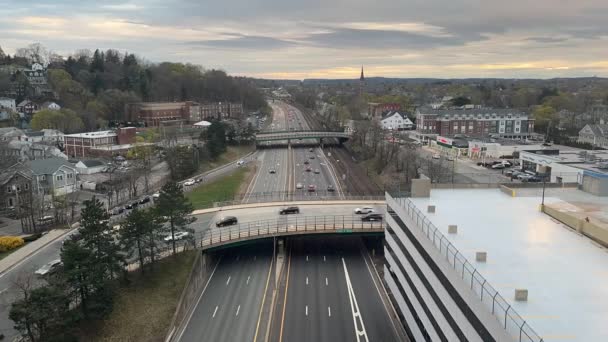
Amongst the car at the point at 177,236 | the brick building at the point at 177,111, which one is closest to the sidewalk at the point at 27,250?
the car at the point at 177,236

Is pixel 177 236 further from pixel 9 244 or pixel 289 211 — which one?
pixel 9 244

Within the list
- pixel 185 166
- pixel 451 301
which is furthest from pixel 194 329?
pixel 185 166

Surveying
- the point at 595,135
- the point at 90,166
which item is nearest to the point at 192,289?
the point at 90,166

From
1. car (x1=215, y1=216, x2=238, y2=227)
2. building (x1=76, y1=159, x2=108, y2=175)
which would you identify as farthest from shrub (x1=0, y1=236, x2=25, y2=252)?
building (x1=76, y1=159, x2=108, y2=175)

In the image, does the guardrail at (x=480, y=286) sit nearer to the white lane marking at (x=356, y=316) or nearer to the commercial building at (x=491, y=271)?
the commercial building at (x=491, y=271)

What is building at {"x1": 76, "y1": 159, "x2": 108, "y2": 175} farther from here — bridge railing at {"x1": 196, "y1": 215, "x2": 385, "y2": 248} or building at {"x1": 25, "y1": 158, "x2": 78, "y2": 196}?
bridge railing at {"x1": 196, "y1": 215, "x2": 385, "y2": 248}

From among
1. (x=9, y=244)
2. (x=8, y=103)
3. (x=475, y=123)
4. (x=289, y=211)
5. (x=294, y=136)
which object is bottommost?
(x=9, y=244)
